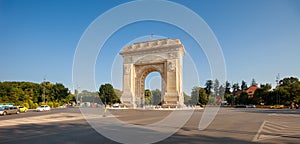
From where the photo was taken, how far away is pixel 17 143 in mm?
7648

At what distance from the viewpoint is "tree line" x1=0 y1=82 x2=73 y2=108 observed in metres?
45.9

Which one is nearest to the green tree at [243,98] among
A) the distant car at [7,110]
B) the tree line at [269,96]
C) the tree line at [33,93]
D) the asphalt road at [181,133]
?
the tree line at [269,96]

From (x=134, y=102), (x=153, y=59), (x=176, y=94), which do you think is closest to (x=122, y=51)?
(x=153, y=59)

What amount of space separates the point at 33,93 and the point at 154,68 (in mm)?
32117

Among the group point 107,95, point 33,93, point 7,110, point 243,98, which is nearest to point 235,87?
point 243,98

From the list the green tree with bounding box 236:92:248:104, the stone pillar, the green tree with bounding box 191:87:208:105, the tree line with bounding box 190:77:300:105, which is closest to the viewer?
the stone pillar

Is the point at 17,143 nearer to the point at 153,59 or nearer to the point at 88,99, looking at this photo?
the point at 153,59

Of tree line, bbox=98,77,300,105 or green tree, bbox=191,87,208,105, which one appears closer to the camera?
tree line, bbox=98,77,300,105

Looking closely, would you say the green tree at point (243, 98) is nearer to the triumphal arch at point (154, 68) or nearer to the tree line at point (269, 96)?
the tree line at point (269, 96)

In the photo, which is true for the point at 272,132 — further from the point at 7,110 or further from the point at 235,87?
the point at 235,87

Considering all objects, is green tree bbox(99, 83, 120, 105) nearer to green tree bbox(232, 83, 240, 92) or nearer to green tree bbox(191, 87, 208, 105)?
green tree bbox(191, 87, 208, 105)

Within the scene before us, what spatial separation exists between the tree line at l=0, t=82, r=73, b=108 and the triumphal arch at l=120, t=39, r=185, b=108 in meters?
20.3

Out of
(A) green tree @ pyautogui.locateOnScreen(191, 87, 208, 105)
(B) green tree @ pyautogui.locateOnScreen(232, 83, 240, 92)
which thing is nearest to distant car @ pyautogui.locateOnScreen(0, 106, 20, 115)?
(A) green tree @ pyautogui.locateOnScreen(191, 87, 208, 105)

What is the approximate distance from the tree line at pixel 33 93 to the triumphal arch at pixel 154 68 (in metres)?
20.3
